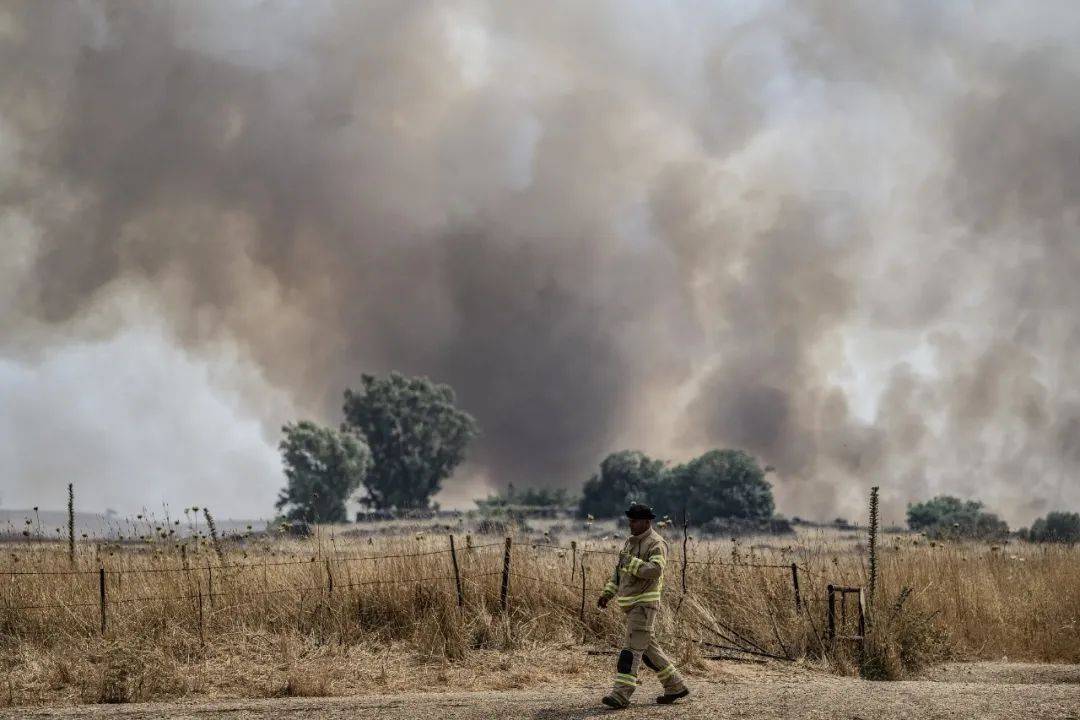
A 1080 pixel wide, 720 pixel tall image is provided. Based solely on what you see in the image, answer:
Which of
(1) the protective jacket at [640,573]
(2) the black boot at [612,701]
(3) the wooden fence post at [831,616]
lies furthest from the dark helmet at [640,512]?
(3) the wooden fence post at [831,616]

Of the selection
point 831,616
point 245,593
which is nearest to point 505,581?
point 245,593

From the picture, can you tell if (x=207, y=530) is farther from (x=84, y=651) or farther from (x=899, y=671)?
(x=899, y=671)

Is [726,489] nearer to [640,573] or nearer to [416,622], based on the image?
[416,622]

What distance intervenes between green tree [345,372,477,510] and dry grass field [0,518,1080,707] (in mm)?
67058

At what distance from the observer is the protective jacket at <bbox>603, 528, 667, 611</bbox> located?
439 inches

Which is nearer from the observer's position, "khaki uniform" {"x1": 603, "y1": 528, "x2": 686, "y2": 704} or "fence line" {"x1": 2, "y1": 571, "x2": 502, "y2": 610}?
"khaki uniform" {"x1": 603, "y1": 528, "x2": 686, "y2": 704}

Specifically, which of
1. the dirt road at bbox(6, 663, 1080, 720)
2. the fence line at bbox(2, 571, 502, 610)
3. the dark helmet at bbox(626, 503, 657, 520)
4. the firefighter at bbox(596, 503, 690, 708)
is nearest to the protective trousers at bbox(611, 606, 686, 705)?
the firefighter at bbox(596, 503, 690, 708)

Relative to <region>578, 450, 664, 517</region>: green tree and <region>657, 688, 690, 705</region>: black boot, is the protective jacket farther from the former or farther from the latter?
<region>578, 450, 664, 517</region>: green tree

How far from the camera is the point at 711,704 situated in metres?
11.8

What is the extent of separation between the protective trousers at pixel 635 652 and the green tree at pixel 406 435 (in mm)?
74065

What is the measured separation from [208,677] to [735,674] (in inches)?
280

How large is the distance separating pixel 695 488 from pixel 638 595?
64.0 metres

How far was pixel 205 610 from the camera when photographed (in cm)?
1599

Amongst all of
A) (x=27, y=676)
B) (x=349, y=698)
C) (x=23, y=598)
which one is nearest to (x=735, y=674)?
(x=349, y=698)
